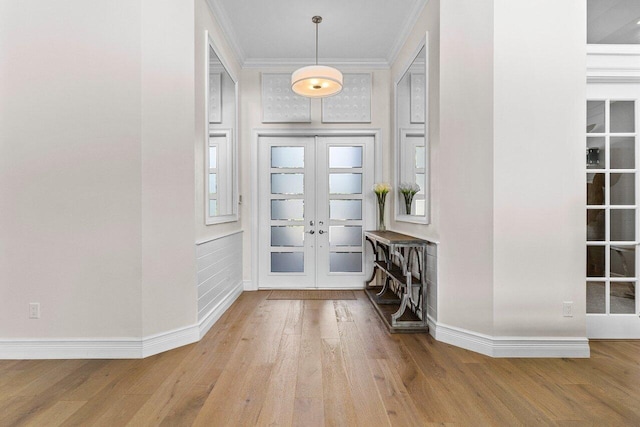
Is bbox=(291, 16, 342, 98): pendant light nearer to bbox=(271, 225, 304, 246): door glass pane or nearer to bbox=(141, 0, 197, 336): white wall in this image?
bbox=(141, 0, 197, 336): white wall

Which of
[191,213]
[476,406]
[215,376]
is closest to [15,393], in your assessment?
[215,376]

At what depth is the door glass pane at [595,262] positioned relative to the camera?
303cm

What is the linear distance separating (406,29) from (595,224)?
2.73 metres

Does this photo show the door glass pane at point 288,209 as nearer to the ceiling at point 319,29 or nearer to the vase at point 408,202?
the vase at point 408,202

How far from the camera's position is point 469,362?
2.67 m

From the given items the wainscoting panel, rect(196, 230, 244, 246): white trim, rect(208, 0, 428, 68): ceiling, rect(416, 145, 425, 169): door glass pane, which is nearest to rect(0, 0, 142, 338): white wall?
rect(196, 230, 244, 246): white trim

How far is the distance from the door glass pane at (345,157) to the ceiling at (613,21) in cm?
279

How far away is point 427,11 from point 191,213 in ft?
9.53

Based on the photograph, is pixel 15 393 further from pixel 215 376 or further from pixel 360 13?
pixel 360 13

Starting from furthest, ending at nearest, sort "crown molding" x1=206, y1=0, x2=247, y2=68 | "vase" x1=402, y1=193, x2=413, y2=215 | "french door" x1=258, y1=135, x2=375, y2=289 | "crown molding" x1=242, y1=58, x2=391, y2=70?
"french door" x1=258, y1=135, x2=375, y2=289 → "crown molding" x1=242, y1=58, x2=391, y2=70 → "vase" x1=402, y1=193, x2=413, y2=215 → "crown molding" x1=206, y1=0, x2=247, y2=68

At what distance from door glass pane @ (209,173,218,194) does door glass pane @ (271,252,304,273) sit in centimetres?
165

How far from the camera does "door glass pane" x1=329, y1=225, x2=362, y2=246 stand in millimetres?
5168

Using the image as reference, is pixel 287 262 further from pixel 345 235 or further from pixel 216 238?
pixel 216 238

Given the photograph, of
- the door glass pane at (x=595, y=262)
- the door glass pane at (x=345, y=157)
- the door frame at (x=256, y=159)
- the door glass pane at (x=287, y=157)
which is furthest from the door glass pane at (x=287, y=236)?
the door glass pane at (x=595, y=262)
